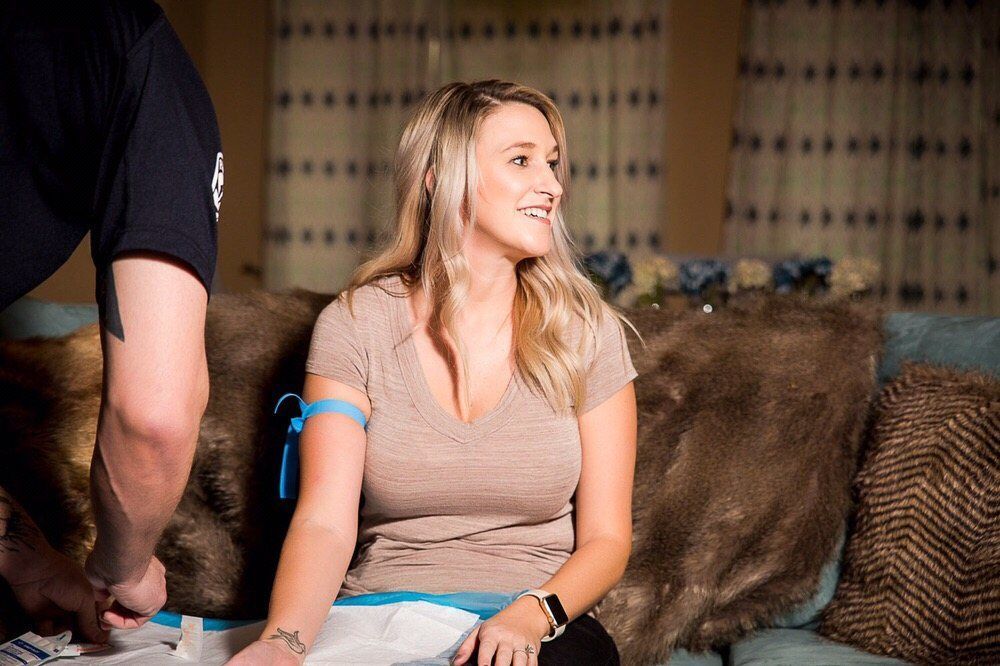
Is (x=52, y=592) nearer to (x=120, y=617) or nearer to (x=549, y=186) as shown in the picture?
(x=120, y=617)

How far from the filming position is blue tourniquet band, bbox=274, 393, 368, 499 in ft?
5.54

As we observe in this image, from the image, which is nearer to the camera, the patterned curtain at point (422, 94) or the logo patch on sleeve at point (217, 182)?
the logo patch on sleeve at point (217, 182)

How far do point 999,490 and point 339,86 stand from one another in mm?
4627

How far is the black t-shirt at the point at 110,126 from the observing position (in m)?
0.84

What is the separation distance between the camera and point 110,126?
0.86 m

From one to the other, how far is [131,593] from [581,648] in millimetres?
759

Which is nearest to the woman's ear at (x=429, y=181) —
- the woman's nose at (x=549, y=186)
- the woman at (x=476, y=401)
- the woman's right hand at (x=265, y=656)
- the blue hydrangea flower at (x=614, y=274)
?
the woman at (x=476, y=401)

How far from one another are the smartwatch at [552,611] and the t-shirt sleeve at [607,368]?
1.20 ft

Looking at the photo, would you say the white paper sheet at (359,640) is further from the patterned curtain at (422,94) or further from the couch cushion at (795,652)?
the patterned curtain at (422,94)

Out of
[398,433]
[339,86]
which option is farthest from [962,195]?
[398,433]

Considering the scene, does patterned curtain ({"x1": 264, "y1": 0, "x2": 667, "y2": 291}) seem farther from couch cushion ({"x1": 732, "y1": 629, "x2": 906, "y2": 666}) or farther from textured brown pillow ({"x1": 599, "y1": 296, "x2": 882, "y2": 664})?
couch cushion ({"x1": 732, "y1": 629, "x2": 906, "y2": 666})

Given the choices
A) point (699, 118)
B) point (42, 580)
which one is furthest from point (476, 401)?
point (699, 118)

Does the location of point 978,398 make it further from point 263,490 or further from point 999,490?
point 263,490

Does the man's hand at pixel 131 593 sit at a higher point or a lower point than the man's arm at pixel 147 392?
lower
